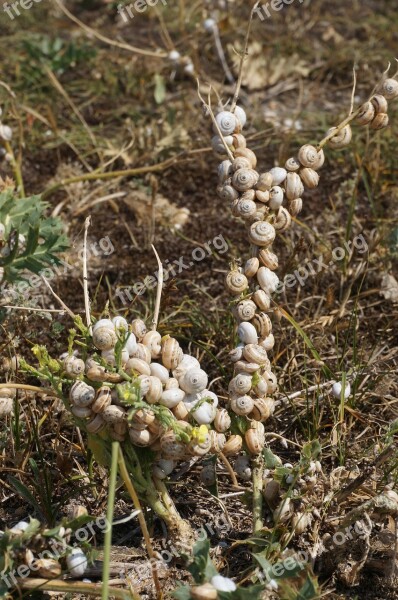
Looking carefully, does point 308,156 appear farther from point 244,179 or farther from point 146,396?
point 146,396

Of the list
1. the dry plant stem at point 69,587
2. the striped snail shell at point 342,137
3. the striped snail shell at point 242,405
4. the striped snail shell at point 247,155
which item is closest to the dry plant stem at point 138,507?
the dry plant stem at point 69,587

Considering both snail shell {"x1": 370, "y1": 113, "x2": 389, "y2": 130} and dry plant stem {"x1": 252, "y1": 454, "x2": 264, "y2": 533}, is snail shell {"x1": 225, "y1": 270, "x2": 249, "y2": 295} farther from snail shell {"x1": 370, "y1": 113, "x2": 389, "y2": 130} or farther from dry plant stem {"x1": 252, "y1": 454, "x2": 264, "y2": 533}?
snail shell {"x1": 370, "y1": 113, "x2": 389, "y2": 130}

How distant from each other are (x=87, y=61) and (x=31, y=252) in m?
2.22

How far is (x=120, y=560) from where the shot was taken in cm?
187

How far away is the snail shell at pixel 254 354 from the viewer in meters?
1.80

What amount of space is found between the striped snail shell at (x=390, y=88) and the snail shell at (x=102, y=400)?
→ 3.28ft

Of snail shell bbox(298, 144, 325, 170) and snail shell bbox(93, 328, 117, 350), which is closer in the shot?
snail shell bbox(93, 328, 117, 350)

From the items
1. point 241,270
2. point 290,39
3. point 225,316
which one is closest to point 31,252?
point 241,270

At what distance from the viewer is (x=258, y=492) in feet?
6.06

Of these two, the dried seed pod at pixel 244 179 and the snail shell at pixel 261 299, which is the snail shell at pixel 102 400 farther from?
the dried seed pod at pixel 244 179

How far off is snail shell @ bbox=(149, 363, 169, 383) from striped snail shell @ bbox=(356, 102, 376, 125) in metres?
0.81

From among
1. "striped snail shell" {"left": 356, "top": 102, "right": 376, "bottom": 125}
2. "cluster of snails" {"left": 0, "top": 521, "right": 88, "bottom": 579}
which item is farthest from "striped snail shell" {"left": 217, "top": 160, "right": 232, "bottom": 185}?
"cluster of snails" {"left": 0, "top": 521, "right": 88, "bottom": 579}

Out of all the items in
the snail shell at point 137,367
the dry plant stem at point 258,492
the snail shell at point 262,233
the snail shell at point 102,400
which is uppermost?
the snail shell at point 262,233

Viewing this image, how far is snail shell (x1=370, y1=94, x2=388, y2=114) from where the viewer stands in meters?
1.95
